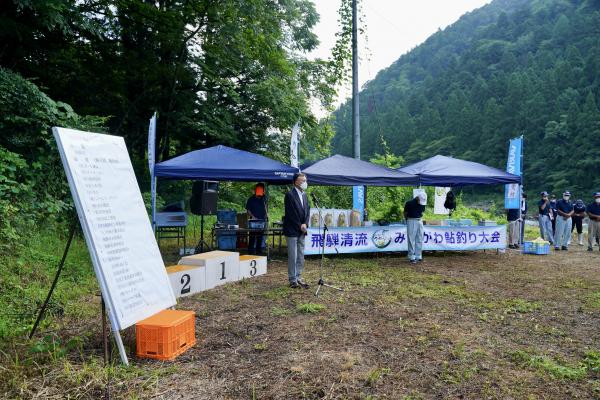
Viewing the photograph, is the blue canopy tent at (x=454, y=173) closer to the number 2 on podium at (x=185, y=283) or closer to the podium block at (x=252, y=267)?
the podium block at (x=252, y=267)

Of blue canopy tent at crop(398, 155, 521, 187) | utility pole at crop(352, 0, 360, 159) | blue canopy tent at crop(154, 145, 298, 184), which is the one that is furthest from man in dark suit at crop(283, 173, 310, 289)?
utility pole at crop(352, 0, 360, 159)

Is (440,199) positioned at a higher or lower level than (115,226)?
higher

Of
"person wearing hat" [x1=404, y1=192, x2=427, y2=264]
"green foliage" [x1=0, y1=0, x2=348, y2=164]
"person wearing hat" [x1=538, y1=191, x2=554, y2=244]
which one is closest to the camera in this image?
"person wearing hat" [x1=404, y1=192, x2=427, y2=264]

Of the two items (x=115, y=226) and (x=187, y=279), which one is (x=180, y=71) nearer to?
(x=187, y=279)

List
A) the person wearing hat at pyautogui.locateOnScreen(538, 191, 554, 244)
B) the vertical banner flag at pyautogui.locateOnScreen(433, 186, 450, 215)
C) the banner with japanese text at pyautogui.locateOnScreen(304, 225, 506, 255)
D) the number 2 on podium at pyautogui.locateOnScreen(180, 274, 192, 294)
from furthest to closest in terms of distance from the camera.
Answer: the vertical banner flag at pyautogui.locateOnScreen(433, 186, 450, 215) < the person wearing hat at pyautogui.locateOnScreen(538, 191, 554, 244) < the banner with japanese text at pyautogui.locateOnScreen(304, 225, 506, 255) < the number 2 on podium at pyautogui.locateOnScreen(180, 274, 192, 294)

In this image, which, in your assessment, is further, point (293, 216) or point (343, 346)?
point (293, 216)

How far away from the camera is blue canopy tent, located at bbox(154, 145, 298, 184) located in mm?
8242

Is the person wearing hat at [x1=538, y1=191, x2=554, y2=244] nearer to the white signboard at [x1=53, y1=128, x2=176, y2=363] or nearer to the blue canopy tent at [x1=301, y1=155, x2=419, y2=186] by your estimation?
the blue canopy tent at [x1=301, y1=155, x2=419, y2=186]

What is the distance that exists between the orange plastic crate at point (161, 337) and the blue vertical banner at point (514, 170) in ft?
35.4

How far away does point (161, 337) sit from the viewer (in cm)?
361

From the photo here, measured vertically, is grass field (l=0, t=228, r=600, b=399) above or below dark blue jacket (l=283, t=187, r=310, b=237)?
below

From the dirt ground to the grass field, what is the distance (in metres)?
0.01

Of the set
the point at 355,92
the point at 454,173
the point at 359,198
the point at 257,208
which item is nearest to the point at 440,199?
the point at 359,198

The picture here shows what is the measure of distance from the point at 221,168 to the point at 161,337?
5111 mm
